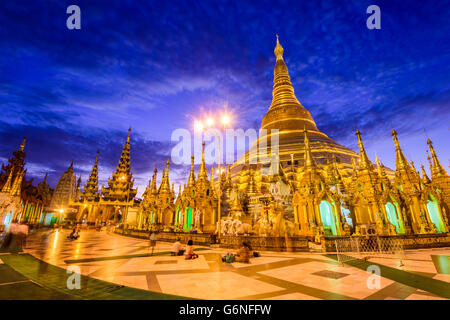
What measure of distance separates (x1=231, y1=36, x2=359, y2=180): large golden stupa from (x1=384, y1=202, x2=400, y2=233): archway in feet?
54.7

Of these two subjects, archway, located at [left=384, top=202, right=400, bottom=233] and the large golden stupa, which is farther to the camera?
the large golden stupa

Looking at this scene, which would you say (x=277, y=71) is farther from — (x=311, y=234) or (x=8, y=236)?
(x=8, y=236)

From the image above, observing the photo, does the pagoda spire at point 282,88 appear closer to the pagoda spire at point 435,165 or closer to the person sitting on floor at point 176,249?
the pagoda spire at point 435,165

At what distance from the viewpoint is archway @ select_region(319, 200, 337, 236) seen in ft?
53.1

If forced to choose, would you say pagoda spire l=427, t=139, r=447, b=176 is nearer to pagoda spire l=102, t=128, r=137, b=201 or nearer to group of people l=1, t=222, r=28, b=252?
group of people l=1, t=222, r=28, b=252

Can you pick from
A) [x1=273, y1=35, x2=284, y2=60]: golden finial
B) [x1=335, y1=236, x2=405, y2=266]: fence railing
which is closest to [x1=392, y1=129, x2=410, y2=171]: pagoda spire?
[x1=335, y1=236, x2=405, y2=266]: fence railing

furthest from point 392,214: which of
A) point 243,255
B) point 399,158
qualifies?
point 243,255

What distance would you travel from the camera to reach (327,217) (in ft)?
55.0

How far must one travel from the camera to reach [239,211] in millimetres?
18703

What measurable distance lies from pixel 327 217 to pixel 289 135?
1207 inches

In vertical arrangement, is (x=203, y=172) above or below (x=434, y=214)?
above

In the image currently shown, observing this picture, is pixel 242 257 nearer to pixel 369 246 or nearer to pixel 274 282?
pixel 274 282
